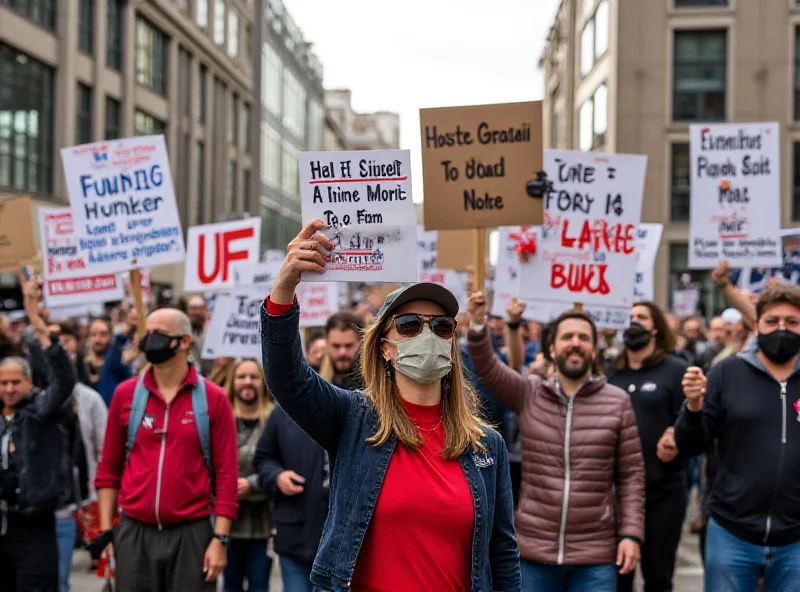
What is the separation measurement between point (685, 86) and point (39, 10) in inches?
786

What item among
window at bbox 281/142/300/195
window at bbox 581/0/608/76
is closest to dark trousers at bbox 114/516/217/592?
window at bbox 581/0/608/76

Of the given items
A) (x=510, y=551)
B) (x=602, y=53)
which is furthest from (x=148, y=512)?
(x=602, y=53)

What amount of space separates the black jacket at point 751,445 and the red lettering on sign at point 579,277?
1.51m

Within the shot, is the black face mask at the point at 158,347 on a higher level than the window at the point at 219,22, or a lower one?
lower

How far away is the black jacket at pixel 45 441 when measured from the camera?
5.59 meters

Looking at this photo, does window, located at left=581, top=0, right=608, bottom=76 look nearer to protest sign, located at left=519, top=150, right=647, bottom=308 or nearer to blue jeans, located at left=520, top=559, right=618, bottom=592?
protest sign, located at left=519, top=150, right=647, bottom=308

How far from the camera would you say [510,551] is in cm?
333

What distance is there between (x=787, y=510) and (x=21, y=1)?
24.4 metres

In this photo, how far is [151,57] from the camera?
121 ft

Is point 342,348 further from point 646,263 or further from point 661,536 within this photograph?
point 646,263

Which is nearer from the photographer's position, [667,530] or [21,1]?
[667,530]

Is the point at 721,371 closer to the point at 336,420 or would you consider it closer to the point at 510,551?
the point at 510,551

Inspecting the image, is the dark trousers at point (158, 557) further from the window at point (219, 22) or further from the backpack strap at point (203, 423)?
the window at point (219, 22)

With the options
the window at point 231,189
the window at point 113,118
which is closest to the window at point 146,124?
the window at point 113,118
